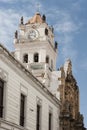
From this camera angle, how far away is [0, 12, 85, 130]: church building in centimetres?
2106

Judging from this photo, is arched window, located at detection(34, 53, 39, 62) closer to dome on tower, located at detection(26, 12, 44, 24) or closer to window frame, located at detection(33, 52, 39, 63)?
window frame, located at detection(33, 52, 39, 63)

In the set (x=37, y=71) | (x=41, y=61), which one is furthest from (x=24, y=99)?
(x=41, y=61)

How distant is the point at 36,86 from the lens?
26250 mm

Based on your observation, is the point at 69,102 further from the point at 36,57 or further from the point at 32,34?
the point at 32,34

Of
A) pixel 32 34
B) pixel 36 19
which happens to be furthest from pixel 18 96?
pixel 36 19

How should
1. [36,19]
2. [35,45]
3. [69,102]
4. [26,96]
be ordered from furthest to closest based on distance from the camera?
[36,19] < [35,45] < [69,102] < [26,96]

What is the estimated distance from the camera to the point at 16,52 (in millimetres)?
47031

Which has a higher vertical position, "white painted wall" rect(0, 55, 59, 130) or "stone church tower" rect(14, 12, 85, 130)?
"stone church tower" rect(14, 12, 85, 130)

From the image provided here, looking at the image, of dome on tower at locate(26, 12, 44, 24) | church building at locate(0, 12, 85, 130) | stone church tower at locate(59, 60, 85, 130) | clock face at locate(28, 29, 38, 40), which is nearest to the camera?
church building at locate(0, 12, 85, 130)

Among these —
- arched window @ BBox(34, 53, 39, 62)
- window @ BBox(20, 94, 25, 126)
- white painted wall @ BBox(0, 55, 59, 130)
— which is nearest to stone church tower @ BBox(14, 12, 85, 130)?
arched window @ BBox(34, 53, 39, 62)

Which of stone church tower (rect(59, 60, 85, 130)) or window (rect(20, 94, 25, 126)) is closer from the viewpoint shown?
window (rect(20, 94, 25, 126))

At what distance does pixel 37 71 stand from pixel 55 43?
951cm

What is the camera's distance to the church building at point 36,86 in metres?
21.1

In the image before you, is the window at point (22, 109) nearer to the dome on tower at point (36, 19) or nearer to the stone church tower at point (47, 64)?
the stone church tower at point (47, 64)
